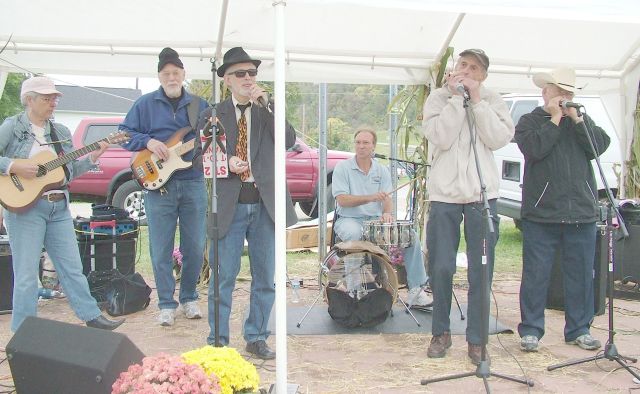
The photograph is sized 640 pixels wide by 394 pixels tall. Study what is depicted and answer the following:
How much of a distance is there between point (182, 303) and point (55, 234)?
51.5 inches

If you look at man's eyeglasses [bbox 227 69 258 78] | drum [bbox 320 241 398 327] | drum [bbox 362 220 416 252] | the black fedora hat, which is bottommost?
drum [bbox 320 241 398 327]

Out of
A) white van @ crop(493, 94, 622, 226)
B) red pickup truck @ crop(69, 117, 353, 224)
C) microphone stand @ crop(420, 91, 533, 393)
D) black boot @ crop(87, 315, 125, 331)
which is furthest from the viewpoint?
red pickup truck @ crop(69, 117, 353, 224)

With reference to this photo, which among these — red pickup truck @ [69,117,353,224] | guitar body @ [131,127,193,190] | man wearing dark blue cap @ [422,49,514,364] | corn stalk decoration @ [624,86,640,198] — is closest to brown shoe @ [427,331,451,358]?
man wearing dark blue cap @ [422,49,514,364]

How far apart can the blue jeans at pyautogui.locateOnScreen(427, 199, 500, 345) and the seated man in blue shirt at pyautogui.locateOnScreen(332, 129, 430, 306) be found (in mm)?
1269

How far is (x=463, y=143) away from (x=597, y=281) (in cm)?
194

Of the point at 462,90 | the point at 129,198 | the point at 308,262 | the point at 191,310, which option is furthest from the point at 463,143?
the point at 129,198

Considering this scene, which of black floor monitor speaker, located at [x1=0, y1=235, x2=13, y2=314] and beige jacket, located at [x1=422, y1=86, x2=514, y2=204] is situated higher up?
beige jacket, located at [x1=422, y1=86, x2=514, y2=204]

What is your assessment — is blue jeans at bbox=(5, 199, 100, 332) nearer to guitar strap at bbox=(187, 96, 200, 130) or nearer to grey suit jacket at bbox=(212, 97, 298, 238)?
guitar strap at bbox=(187, 96, 200, 130)

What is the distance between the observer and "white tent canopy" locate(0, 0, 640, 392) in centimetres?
505

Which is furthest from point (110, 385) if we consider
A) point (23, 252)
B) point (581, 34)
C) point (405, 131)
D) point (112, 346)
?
point (581, 34)

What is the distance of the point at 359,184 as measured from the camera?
5.75 meters

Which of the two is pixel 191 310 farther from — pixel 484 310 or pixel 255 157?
pixel 484 310

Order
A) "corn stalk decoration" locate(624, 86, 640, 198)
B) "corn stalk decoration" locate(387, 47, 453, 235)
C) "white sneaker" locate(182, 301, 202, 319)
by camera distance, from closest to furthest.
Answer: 1. "white sneaker" locate(182, 301, 202, 319)
2. "corn stalk decoration" locate(387, 47, 453, 235)
3. "corn stalk decoration" locate(624, 86, 640, 198)

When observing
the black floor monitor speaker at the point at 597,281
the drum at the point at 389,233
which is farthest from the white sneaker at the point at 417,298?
the black floor monitor speaker at the point at 597,281
